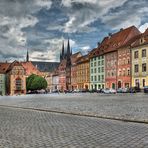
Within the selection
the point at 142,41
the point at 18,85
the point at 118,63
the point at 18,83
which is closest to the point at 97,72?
the point at 118,63

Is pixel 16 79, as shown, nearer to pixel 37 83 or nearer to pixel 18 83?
pixel 18 83

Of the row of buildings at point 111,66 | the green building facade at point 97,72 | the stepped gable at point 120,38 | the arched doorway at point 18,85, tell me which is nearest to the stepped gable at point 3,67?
the row of buildings at point 111,66

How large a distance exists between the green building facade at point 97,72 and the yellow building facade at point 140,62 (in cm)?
2203

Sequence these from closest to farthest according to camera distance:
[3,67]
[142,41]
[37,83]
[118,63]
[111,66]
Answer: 1. [142,41]
2. [118,63]
3. [111,66]
4. [37,83]
5. [3,67]

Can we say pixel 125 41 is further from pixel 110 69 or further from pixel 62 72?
pixel 62 72

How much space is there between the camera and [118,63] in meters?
96.1

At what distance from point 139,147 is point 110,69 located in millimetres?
94170

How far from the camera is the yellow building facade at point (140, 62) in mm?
80431

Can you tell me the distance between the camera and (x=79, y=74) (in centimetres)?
13688

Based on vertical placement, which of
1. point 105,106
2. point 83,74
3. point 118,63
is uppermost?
point 118,63

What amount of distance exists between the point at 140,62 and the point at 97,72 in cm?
3094

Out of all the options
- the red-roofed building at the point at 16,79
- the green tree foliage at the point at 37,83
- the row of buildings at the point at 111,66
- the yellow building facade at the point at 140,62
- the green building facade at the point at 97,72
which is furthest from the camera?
the red-roofed building at the point at 16,79

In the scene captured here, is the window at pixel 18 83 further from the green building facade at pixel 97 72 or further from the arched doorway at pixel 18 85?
the green building facade at pixel 97 72

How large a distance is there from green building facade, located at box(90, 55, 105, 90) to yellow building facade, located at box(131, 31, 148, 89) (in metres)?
22.0
